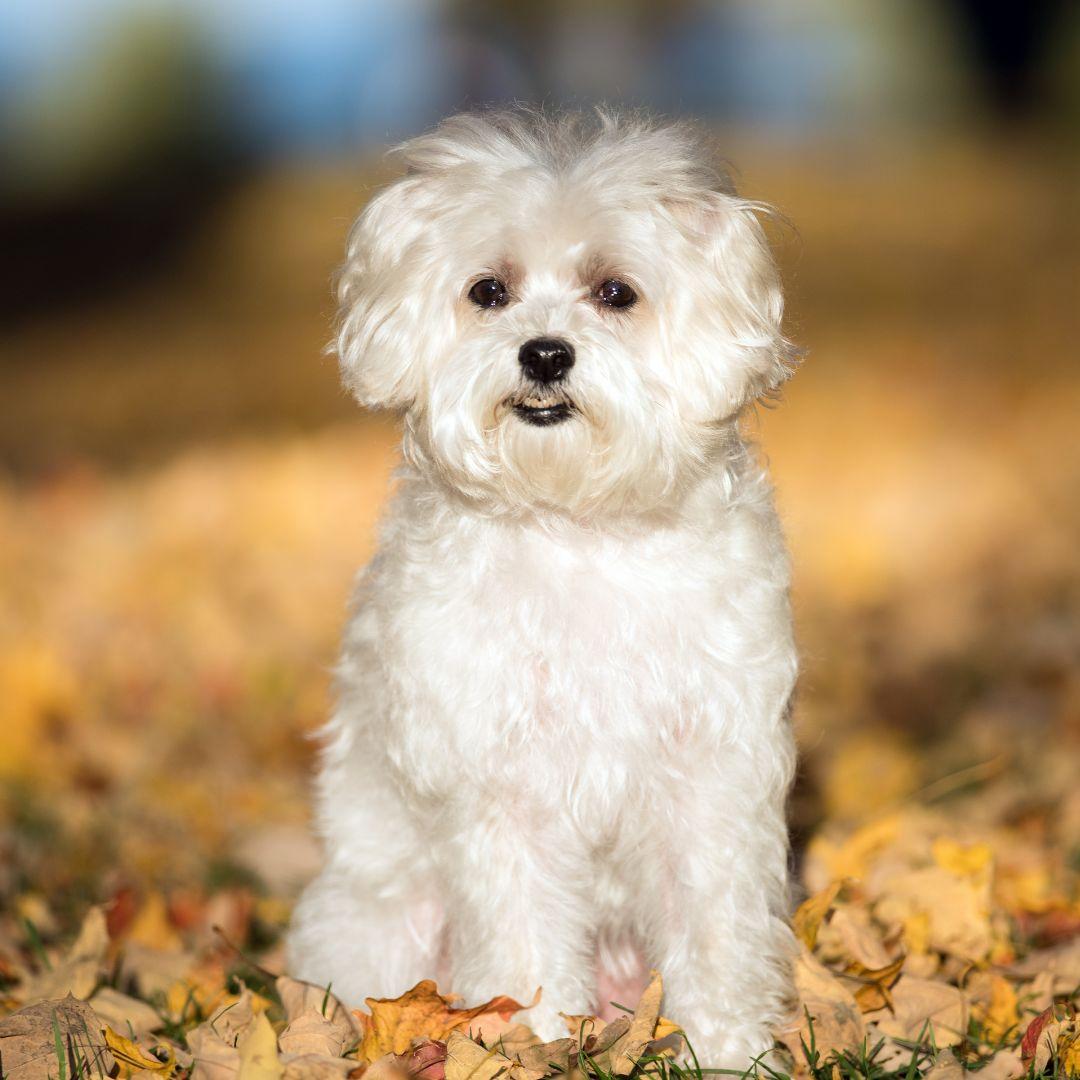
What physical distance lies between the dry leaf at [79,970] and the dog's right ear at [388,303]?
1432 mm

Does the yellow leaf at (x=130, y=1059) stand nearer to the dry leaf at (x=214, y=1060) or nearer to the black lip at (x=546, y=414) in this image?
the dry leaf at (x=214, y=1060)

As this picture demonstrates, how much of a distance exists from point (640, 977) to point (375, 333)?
1.59 metres

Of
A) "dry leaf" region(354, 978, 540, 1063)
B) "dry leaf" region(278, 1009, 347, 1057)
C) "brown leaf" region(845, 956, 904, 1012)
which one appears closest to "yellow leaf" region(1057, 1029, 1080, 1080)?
"brown leaf" region(845, 956, 904, 1012)

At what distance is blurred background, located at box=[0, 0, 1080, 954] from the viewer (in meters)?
4.77

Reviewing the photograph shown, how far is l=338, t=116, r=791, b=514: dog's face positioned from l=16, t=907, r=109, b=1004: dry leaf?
1393 mm

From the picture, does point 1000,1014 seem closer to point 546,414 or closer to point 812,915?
point 812,915

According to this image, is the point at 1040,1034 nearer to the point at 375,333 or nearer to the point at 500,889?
the point at 500,889

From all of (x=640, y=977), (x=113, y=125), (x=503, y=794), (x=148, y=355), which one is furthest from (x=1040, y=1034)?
(x=113, y=125)

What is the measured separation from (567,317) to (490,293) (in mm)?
213

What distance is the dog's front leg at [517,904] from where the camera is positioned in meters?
2.92

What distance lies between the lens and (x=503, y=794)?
291 centimetres

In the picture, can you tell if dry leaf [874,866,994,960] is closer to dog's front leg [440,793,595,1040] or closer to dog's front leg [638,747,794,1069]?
dog's front leg [638,747,794,1069]

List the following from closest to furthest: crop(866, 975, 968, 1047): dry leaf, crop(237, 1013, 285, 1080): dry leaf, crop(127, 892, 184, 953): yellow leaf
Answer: crop(237, 1013, 285, 1080): dry leaf
crop(866, 975, 968, 1047): dry leaf
crop(127, 892, 184, 953): yellow leaf

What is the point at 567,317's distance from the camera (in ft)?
9.32
